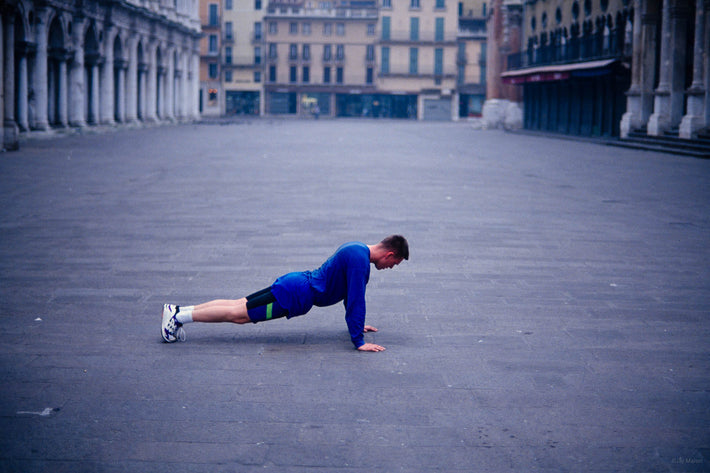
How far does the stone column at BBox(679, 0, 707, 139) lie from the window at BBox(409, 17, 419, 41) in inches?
2384

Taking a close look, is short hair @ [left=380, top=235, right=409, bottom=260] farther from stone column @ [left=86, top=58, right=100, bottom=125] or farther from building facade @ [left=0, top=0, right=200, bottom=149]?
stone column @ [left=86, top=58, right=100, bottom=125]

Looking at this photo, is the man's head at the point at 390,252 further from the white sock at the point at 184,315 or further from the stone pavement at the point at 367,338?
the white sock at the point at 184,315

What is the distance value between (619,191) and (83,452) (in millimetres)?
13356

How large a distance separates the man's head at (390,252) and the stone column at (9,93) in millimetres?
21856

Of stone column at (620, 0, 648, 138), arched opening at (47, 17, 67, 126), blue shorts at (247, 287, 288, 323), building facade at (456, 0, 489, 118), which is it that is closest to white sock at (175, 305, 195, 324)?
blue shorts at (247, 287, 288, 323)

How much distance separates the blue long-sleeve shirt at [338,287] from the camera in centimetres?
571

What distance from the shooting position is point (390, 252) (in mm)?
5734

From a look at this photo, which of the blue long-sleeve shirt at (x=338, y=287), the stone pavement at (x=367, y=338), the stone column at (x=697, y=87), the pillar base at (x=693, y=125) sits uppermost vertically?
the stone column at (x=697, y=87)

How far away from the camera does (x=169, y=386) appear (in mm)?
4973

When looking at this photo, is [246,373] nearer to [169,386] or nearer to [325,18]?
[169,386]

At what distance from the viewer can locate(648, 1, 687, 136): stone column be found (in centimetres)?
2973

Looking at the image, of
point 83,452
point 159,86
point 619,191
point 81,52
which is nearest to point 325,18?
point 159,86

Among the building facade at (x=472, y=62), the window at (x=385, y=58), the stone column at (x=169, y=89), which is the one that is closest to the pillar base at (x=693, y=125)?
the stone column at (x=169, y=89)

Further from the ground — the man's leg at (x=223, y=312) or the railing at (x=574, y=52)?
the railing at (x=574, y=52)
